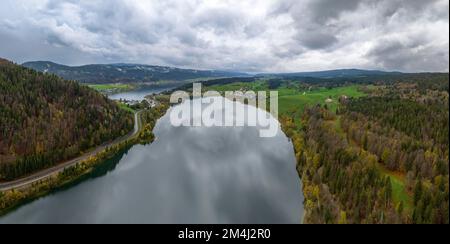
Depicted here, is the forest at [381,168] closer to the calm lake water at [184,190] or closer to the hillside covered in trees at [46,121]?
the calm lake water at [184,190]

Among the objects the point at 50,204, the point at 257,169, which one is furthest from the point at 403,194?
the point at 50,204

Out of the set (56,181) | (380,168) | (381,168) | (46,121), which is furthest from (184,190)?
(46,121)

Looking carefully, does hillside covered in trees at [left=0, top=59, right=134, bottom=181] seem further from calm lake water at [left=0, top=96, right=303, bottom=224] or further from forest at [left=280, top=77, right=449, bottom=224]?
forest at [left=280, top=77, right=449, bottom=224]

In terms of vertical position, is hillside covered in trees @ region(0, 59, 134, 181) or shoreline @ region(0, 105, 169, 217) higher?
hillside covered in trees @ region(0, 59, 134, 181)

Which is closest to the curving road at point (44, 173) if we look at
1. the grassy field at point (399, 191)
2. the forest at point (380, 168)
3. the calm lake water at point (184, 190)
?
the calm lake water at point (184, 190)

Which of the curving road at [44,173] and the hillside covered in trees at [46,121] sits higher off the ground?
the hillside covered in trees at [46,121]

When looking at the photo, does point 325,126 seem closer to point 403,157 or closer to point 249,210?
point 403,157

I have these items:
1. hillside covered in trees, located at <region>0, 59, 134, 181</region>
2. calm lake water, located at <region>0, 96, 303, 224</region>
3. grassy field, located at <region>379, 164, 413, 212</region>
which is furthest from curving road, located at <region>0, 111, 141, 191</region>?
grassy field, located at <region>379, 164, 413, 212</region>
